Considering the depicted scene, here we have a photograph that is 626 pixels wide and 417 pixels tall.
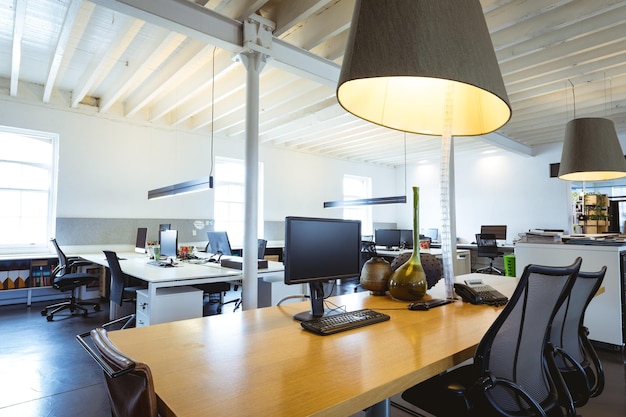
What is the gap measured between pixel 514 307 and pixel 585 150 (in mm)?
2347

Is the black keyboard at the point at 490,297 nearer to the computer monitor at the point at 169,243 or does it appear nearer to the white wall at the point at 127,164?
the computer monitor at the point at 169,243

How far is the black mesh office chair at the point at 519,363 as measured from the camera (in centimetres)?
129

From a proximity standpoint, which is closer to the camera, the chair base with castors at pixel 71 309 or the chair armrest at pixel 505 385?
the chair armrest at pixel 505 385

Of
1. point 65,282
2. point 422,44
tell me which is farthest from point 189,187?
point 422,44

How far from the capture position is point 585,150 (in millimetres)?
2949

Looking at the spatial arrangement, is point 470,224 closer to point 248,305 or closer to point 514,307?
point 248,305

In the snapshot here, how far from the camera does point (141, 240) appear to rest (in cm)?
644

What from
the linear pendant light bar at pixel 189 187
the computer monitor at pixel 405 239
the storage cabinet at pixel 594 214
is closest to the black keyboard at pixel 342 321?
the linear pendant light bar at pixel 189 187

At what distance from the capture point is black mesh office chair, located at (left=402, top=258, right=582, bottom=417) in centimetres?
129

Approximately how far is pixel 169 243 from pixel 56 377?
7.65ft

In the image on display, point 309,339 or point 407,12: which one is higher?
point 407,12

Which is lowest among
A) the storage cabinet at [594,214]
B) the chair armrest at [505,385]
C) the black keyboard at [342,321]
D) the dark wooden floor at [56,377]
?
the dark wooden floor at [56,377]

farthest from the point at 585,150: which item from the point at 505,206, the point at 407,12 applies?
the point at 505,206

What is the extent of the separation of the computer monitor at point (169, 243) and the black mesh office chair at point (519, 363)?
427 cm
